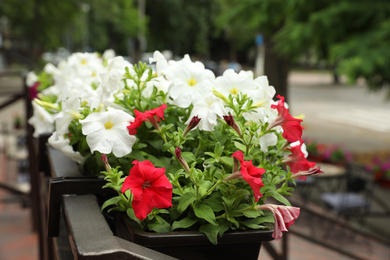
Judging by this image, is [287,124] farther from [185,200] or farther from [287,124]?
[185,200]

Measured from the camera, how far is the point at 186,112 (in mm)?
1242

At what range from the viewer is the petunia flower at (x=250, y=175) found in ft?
2.90

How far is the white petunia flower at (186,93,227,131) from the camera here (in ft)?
3.55

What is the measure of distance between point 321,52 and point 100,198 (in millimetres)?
7124

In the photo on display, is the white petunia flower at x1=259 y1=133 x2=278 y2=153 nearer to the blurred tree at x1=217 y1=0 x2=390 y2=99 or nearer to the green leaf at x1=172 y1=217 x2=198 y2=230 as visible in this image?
the green leaf at x1=172 y1=217 x2=198 y2=230

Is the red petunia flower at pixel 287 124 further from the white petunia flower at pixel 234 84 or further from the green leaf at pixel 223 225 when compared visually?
the green leaf at pixel 223 225

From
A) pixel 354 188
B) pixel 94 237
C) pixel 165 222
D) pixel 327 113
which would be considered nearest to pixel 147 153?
pixel 165 222

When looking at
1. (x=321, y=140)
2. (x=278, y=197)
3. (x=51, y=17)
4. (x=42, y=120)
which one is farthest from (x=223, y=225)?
(x=51, y=17)

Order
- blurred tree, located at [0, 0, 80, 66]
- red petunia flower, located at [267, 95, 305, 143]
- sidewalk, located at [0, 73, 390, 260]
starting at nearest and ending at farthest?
1. red petunia flower, located at [267, 95, 305, 143]
2. sidewalk, located at [0, 73, 390, 260]
3. blurred tree, located at [0, 0, 80, 66]

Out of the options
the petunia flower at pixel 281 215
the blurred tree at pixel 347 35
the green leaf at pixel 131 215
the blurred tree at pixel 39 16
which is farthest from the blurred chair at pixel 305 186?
the blurred tree at pixel 39 16

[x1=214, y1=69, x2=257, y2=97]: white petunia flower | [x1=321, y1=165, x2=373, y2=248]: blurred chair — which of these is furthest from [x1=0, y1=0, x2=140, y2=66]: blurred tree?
[x1=214, y1=69, x2=257, y2=97]: white petunia flower

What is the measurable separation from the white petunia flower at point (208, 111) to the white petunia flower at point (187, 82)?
0.05 metres

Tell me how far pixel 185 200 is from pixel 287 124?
0.32 meters

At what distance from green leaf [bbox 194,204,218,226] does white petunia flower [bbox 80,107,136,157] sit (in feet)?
0.73
